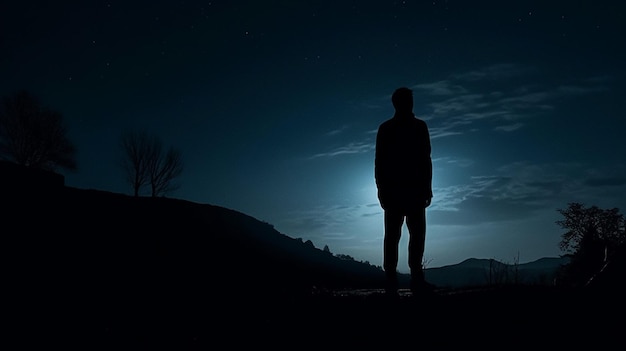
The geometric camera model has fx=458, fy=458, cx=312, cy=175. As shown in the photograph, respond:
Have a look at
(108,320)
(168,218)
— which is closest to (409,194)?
(108,320)

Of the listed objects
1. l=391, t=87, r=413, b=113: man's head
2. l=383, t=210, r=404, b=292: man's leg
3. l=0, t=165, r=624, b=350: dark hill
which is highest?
l=391, t=87, r=413, b=113: man's head

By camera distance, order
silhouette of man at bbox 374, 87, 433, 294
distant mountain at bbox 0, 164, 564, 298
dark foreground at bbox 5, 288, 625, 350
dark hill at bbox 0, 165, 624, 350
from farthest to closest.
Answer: distant mountain at bbox 0, 164, 564, 298 → silhouette of man at bbox 374, 87, 433, 294 → dark hill at bbox 0, 165, 624, 350 → dark foreground at bbox 5, 288, 625, 350

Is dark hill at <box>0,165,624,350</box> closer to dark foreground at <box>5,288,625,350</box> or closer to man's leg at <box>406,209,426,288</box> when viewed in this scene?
dark foreground at <box>5,288,625,350</box>

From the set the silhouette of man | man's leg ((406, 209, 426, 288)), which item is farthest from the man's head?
man's leg ((406, 209, 426, 288))

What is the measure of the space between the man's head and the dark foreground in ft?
8.42

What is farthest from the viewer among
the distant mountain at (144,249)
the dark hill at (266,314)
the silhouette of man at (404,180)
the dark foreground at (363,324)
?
the distant mountain at (144,249)

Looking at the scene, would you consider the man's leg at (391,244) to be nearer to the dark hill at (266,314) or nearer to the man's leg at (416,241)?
the man's leg at (416,241)

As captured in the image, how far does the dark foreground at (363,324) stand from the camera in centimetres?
441

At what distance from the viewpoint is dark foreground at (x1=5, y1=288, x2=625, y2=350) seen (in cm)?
441

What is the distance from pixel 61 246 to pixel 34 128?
29.8m

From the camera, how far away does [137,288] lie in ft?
43.6

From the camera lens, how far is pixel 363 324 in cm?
507

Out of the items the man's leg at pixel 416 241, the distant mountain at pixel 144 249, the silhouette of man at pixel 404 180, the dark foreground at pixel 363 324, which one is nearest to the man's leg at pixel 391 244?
the silhouette of man at pixel 404 180

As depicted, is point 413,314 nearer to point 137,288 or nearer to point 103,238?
point 137,288
